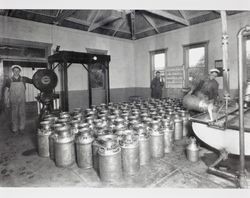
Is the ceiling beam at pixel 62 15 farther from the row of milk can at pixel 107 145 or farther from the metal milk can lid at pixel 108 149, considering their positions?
the metal milk can lid at pixel 108 149

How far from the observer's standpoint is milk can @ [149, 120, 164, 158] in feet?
8.21

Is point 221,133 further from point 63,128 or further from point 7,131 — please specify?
point 7,131

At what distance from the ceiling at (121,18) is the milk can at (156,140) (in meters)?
4.80

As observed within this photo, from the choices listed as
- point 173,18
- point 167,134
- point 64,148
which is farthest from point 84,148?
point 173,18

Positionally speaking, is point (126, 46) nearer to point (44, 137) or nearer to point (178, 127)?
point (178, 127)

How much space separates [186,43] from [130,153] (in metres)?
6.60

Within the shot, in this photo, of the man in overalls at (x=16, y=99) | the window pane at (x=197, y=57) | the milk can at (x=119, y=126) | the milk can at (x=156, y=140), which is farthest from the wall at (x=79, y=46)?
the milk can at (x=156, y=140)

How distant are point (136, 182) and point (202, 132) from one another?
1.23m

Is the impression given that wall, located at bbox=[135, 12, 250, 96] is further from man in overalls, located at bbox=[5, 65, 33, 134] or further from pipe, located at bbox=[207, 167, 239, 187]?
man in overalls, located at bbox=[5, 65, 33, 134]

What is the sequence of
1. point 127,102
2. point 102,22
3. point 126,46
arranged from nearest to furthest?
point 127,102, point 102,22, point 126,46

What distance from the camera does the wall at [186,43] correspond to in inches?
241

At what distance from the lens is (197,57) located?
7184 mm

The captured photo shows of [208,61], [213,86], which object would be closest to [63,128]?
[213,86]

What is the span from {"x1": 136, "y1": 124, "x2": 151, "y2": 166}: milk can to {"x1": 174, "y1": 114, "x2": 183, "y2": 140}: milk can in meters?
1.08
